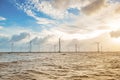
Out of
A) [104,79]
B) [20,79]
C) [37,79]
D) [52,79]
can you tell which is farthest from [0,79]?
[104,79]

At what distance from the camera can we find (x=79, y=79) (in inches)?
790

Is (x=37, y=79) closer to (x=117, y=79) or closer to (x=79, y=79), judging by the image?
(x=79, y=79)

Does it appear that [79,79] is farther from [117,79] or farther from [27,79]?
[27,79]

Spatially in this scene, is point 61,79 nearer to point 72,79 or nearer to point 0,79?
point 72,79

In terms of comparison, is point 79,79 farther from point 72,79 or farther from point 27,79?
point 27,79

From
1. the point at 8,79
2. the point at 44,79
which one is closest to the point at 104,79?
the point at 44,79

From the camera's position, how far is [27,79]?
1992 centimetres

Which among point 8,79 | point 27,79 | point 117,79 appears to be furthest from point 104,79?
point 8,79

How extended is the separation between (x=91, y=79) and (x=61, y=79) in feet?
10.8

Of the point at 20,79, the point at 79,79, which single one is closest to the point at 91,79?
the point at 79,79

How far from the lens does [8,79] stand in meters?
19.8

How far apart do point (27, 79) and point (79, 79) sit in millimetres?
5739

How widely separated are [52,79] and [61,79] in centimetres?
100

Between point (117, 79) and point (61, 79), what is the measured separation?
6.01m
